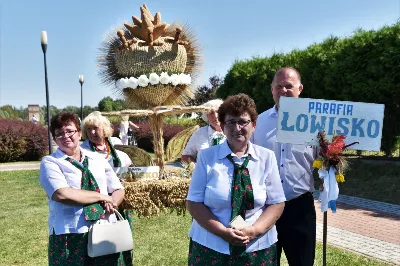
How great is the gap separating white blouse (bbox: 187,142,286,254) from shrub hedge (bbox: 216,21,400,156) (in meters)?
8.21

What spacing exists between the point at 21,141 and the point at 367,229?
14455mm

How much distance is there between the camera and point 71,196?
2674mm

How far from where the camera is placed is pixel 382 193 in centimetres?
880

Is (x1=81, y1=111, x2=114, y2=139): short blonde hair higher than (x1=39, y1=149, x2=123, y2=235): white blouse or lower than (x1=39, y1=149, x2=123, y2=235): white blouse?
higher

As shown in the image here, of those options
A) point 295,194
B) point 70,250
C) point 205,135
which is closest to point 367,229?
point 205,135

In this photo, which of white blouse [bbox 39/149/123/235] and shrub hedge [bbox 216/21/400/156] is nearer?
white blouse [bbox 39/149/123/235]

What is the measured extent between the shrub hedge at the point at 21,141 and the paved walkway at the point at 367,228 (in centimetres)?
1329

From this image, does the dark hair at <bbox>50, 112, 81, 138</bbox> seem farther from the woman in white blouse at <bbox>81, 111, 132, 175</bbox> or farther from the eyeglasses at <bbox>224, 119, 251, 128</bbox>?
the eyeglasses at <bbox>224, 119, 251, 128</bbox>

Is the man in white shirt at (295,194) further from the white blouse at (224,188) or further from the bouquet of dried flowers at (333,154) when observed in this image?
the white blouse at (224,188)

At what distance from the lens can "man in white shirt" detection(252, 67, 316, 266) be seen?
2.87 meters

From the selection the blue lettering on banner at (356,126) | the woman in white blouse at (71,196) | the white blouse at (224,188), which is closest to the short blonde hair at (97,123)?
the woman in white blouse at (71,196)

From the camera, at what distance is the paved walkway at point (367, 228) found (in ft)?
17.3

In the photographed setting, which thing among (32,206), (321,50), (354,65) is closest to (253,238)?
(32,206)

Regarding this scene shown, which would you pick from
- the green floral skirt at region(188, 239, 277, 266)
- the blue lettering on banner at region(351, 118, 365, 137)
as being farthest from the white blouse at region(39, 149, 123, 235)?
the blue lettering on banner at region(351, 118, 365, 137)
